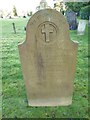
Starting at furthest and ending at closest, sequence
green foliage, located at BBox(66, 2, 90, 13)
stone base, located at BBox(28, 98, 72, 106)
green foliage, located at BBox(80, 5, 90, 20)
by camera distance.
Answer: green foliage, located at BBox(66, 2, 90, 13)
green foliage, located at BBox(80, 5, 90, 20)
stone base, located at BBox(28, 98, 72, 106)

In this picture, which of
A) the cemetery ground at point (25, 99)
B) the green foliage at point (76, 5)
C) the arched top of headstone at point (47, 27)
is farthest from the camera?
the green foliage at point (76, 5)

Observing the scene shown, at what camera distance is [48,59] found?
473 centimetres

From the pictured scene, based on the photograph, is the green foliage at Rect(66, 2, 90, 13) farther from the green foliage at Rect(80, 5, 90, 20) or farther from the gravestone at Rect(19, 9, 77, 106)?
the gravestone at Rect(19, 9, 77, 106)

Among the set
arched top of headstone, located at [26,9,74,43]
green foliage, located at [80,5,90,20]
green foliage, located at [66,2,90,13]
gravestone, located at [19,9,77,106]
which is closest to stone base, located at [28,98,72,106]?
gravestone, located at [19,9,77,106]

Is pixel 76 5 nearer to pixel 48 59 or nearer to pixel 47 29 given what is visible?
pixel 48 59

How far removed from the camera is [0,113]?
5.05 m

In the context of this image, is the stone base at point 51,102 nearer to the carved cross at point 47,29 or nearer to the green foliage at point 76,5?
the carved cross at point 47,29

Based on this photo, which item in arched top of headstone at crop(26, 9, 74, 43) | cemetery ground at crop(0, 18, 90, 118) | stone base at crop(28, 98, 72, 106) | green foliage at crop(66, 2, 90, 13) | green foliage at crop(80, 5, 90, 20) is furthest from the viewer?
green foliage at crop(66, 2, 90, 13)

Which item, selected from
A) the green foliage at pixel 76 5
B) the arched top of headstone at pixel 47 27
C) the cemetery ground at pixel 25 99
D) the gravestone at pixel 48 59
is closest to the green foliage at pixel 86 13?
the green foliage at pixel 76 5

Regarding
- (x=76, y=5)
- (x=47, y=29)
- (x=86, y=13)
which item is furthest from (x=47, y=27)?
(x=76, y=5)

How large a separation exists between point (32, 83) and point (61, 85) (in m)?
0.58

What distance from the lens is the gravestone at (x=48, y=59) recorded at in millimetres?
4430

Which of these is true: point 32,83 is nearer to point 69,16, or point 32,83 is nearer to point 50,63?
point 50,63

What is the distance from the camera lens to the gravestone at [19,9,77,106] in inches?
174
